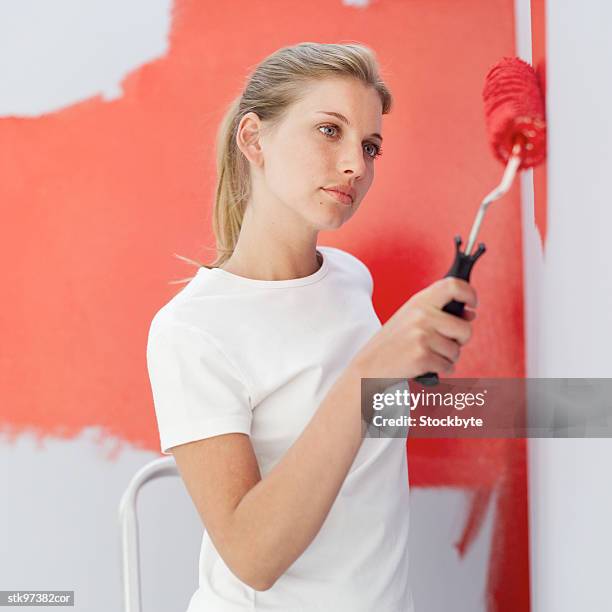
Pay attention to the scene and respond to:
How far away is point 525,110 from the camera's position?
579 millimetres

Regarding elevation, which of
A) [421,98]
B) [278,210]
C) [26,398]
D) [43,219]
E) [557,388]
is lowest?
[557,388]

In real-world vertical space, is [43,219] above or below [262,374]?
above

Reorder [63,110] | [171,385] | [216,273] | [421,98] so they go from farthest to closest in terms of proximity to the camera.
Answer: [63,110], [421,98], [216,273], [171,385]

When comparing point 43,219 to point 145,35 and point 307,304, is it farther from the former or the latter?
point 307,304

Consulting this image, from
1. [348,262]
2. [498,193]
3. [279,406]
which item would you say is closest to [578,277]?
[498,193]

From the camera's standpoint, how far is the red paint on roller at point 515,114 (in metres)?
0.58

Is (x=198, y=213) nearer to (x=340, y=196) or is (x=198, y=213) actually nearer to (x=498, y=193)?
(x=340, y=196)

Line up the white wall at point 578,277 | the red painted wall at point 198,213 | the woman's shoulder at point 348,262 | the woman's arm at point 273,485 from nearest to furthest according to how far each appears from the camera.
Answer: the white wall at point 578,277 < the woman's arm at point 273,485 < the woman's shoulder at point 348,262 < the red painted wall at point 198,213

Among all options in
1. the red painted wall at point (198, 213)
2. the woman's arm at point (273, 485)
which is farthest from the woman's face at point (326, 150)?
the red painted wall at point (198, 213)

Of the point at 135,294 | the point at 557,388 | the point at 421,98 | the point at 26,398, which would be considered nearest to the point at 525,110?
the point at 557,388

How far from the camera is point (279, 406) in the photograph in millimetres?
744

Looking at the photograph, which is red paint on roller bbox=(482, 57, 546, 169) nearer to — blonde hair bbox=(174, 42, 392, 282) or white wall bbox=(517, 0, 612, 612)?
white wall bbox=(517, 0, 612, 612)

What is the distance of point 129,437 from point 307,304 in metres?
0.51

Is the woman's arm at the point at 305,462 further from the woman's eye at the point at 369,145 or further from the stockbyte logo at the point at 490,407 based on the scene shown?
the woman's eye at the point at 369,145
